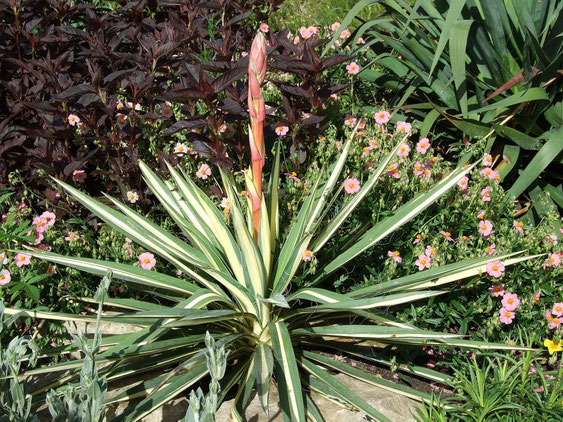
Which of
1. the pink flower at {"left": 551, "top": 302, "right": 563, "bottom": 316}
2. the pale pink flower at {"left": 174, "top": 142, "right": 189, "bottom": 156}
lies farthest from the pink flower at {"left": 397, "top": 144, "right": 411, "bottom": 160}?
the pale pink flower at {"left": 174, "top": 142, "right": 189, "bottom": 156}

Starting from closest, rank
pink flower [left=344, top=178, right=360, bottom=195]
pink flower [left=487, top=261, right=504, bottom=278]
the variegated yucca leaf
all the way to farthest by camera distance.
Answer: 1. the variegated yucca leaf
2. pink flower [left=487, top=261, right=504, bottom=278]
3. pink flower [left=344, top=178, right=360, bottom=195]

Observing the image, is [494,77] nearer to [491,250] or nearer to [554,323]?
[491,250]

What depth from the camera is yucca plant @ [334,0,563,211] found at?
3.41 m

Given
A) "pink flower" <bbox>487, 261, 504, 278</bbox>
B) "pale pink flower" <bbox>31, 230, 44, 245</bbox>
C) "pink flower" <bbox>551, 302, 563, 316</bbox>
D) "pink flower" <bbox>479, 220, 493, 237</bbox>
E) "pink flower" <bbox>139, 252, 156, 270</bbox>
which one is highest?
"pink flower" <bbox>487, 261, 504, 278</bbox>

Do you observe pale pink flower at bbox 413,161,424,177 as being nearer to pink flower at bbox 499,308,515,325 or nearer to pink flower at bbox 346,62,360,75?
pink flower at bbox 499,308,515,325

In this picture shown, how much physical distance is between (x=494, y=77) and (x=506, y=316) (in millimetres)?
1684

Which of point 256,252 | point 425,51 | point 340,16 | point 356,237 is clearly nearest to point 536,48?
point 425,51

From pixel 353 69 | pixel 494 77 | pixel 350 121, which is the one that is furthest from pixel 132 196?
pixel 494 77

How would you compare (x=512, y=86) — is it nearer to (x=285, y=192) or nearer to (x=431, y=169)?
(x=431, y=169)

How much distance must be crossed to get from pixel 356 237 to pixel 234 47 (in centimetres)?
128

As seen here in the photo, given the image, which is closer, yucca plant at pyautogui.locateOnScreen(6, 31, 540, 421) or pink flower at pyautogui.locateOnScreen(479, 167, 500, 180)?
yucca plant at pyautogui.locateOnScreen(6, 31, 540, 421)

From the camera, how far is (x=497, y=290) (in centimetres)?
263

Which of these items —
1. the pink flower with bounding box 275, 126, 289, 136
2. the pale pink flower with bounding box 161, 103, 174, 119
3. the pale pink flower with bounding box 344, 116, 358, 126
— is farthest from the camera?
the pale pink flower with bounding box 344, 116, 358, 126

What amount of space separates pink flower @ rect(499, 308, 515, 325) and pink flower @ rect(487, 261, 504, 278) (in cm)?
20
